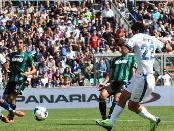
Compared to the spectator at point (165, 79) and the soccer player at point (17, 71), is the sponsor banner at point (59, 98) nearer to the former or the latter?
the spectator at point (165, 79)

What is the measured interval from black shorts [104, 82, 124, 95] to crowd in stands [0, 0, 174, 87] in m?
9.96

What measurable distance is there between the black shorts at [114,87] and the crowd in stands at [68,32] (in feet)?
32.7

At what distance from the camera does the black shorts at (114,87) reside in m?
20.0

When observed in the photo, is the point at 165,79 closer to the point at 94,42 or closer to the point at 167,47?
the point at 94,42

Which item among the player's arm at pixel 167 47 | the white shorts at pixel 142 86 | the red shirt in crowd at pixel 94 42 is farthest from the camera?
the red shirt in crowd at pixel 94 42

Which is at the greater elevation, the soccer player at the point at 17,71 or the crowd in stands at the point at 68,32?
the soccer player at the point at 17,71

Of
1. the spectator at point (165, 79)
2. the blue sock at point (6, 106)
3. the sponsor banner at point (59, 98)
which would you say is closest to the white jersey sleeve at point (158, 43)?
the blue sock at point (6, 106)

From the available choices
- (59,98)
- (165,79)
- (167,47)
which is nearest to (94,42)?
(165,79)

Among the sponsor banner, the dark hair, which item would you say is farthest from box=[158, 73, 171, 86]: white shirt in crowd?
the dark hair

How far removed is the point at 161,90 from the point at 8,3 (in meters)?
11.6

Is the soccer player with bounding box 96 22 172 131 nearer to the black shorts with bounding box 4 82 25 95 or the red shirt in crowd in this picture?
the black shorts with bounding box 4 82 25 95

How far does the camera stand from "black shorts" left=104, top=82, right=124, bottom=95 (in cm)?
1995

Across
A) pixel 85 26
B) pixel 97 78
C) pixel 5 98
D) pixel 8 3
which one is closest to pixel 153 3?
pixel 85 26

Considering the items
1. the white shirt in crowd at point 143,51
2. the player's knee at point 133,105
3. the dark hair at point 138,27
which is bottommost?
the player's knee at point 133,105
